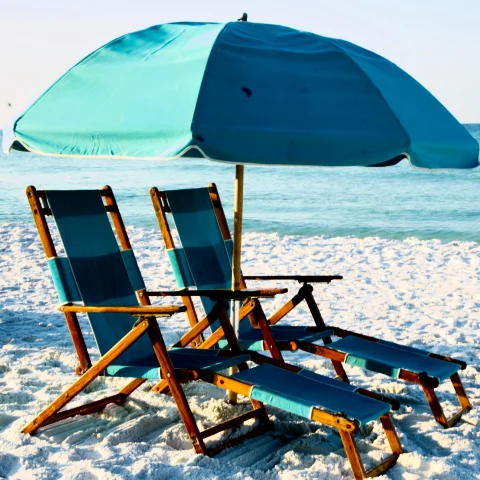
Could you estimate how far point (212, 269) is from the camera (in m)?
4.52

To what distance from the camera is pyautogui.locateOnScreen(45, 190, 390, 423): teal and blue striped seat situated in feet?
10.4

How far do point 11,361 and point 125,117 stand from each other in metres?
2.57

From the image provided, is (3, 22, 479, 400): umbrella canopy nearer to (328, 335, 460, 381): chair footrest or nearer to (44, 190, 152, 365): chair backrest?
(44, 190, 152, 365): chair backrest

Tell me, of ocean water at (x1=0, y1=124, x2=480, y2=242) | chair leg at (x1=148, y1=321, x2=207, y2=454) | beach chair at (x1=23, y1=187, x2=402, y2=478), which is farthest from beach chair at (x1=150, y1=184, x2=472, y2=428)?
ocean water at (x1=0, y1=124, x2=480, y2=242)

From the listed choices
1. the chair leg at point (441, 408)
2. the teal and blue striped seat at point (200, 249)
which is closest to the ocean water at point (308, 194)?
the teal and blue striped seat at point (200, 249)

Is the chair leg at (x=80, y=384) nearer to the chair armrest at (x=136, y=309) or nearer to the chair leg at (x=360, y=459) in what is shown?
the chair armrest at (x=136, y=309)

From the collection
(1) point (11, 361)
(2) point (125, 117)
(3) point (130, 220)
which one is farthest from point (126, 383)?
(3) point (130, 220)

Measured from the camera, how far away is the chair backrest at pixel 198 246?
4.43 metres

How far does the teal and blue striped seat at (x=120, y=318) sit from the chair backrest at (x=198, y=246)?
345 mm

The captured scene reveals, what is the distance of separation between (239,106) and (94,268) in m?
1.47

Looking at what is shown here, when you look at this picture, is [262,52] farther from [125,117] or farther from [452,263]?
[452,263]

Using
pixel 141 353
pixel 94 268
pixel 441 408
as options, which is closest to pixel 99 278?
pixel 94 268

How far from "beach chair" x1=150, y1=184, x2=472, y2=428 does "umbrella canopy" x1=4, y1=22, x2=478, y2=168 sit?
109cm

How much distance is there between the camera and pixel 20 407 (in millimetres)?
3936
